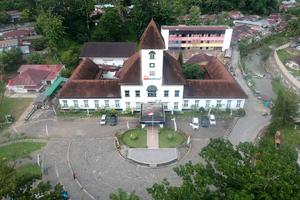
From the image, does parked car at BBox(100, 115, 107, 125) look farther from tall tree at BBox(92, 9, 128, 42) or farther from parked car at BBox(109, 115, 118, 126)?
tall tree at BBox(92, 9, 128, 42)

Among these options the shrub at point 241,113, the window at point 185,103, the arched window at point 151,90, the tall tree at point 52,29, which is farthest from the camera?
the tall tree at point 52,29

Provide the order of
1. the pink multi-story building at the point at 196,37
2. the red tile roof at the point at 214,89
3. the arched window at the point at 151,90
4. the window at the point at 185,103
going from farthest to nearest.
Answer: the pink multi-story building at the point at 196,37 < the window at the point at 185,103 < the red tile roof at the point at 214,89 < the arched window at the point at 151,90

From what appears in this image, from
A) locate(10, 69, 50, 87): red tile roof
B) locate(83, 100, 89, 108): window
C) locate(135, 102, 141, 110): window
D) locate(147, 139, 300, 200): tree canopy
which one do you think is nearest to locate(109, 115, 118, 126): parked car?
locate(135, 102, 141, 110): window

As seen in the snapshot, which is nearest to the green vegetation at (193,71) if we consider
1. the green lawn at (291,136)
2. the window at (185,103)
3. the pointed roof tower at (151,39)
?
the window at (185,103)


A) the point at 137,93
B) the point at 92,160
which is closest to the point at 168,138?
the point at 137,93

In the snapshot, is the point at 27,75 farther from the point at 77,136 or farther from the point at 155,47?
the point at 155,47

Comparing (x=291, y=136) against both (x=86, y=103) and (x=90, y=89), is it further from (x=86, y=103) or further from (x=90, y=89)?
(x=86, y=103)

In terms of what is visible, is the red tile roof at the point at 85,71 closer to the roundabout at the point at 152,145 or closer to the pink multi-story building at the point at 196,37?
the roundabout at the point at 152,145

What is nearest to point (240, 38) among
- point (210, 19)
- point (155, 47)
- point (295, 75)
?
point (210, 19)
